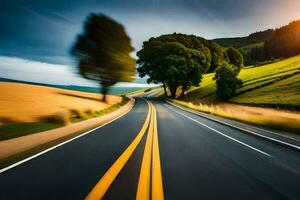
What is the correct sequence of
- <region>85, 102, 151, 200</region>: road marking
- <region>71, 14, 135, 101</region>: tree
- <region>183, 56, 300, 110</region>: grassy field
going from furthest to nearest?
<region>183, 56, 300, 110</region>: grassy field
<region>71, 14, 135, 101</region>: tree
<region>85, 102, 151, 200</region>: road marking

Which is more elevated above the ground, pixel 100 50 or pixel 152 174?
pixel 100 50

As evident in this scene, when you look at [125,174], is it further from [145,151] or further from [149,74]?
[149,74]

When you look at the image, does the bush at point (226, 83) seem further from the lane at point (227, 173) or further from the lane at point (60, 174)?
the lane at point (60, 174)

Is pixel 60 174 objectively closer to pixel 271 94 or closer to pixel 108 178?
pixel 108 178

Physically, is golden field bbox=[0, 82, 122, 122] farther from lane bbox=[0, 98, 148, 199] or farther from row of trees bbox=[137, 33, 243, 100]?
row of trees bbox=[137, 33, 243, 100]

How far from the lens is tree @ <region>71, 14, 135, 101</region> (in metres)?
35.9

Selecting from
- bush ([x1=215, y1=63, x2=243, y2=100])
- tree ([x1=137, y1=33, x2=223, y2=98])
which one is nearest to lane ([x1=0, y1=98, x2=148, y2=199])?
tree ([x1=137, y1=33, x2=223, y2=98])

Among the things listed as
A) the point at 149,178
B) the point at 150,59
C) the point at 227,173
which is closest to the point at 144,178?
the point at 149,178

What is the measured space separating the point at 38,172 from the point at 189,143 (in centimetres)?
543

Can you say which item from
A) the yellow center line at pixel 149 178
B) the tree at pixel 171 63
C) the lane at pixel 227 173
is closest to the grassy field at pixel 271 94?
the tree at pixel 171 63

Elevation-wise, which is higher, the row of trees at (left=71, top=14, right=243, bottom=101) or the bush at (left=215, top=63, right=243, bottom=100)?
the row of trees at (left=71, top=14, right=243, bottom=101)

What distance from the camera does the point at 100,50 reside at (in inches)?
1409

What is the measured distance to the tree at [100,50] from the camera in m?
35.9

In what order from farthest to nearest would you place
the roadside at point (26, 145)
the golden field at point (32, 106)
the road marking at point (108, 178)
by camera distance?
the golden field at point (32, 106)
the roadside at point (26, 145)
the road marking at point (108, 178)
